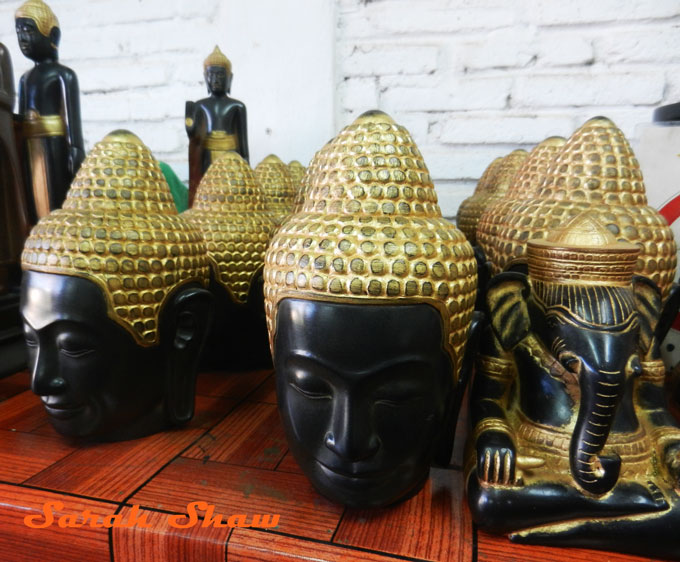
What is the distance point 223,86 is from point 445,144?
70 cm

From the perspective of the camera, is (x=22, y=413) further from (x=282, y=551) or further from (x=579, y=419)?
(x=579, y=419)

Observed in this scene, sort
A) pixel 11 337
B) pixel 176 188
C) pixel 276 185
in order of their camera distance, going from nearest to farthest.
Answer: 1. pixel 11 337
2. pixel 276 185
3. pixel 176 188

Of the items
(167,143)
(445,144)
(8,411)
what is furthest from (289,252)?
(167,143)

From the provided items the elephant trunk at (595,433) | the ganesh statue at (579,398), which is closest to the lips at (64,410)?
the ganesh statue at (579,398)

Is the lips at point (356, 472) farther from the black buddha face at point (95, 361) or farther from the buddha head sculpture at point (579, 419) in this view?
the black buddha face at point (95, 361)

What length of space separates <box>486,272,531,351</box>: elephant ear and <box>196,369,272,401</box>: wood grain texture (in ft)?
1.90

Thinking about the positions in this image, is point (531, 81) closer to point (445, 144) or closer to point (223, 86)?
point (445, 144)

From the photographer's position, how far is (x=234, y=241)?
105cm

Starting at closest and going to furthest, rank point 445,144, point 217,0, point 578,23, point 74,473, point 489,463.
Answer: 1. point 489,463
2. point 74,473
3. point 578,23
4. point 445,144
5. point 217,0

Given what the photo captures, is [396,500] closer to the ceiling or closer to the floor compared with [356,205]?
closer to the floor

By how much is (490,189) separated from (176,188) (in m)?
1.08

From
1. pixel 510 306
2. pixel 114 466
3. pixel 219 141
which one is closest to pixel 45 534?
pixel 114 466

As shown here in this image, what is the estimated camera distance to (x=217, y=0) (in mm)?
1743
